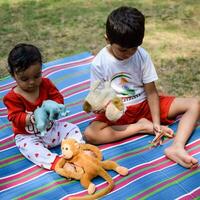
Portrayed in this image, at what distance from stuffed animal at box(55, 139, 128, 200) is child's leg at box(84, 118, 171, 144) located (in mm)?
216

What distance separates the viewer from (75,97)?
3301 mm

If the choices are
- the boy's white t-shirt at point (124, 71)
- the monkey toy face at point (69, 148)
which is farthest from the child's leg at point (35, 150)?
the boy's white t-shirt at point (124, 71)

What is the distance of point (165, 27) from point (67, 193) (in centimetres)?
265

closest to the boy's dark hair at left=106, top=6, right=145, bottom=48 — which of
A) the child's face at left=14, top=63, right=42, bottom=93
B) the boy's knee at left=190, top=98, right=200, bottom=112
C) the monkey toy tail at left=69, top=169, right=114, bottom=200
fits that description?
the child's face at left=14, top=63, right=42, bottom=93

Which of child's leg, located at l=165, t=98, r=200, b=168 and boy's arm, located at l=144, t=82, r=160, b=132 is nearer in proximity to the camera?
child's leg, located at l=165, t=98, r=200, b=168

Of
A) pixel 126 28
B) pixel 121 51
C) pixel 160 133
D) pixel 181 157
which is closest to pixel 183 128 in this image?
pixel 160 133

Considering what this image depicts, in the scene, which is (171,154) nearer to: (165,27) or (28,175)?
(28,175)

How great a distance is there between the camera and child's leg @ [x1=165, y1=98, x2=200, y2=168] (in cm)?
253

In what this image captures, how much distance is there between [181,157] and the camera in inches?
99.8

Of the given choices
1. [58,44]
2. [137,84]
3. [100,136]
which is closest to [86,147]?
[100,136]

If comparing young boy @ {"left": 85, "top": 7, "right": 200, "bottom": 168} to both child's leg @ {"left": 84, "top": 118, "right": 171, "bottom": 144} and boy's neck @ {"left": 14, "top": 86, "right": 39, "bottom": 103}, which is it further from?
boy's neck @ {"left": 14, "top": 86, "right": 39, "bottom": 103}

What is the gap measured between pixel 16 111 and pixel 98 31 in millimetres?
2166

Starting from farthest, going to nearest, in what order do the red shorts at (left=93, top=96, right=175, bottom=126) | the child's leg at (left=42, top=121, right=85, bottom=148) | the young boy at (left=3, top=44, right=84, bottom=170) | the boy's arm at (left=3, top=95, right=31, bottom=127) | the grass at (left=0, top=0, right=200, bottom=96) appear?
the grass at (left=0, top=0, right=200, bottom=96)
the red shorts at (left=93, top=96, right=175, bottom=126)
the child's leg at (left=42, top=121, right=85, bottom=148)
the boy's arm at (left=3, top=95, right=31, bottom=127)
the young boy at (left=3, top=44, right=84, bottom=170)

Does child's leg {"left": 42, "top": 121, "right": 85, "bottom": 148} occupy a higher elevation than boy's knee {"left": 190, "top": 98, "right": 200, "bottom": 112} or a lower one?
lower
